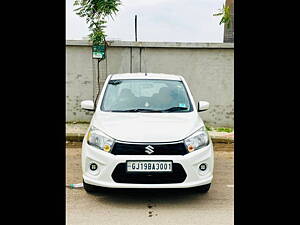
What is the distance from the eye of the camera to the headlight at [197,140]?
4.15 m

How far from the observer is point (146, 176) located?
3969 millimetres

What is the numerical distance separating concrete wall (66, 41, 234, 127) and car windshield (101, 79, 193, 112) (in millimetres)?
3331

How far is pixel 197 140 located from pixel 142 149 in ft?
2.25

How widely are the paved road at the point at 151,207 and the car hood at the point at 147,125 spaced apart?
2.05 ft

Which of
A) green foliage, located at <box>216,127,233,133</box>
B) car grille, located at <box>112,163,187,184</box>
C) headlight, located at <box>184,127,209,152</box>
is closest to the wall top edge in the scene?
green foliage, located at <box>216,127,233,133</box>

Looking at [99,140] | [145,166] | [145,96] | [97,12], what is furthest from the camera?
[97,12]

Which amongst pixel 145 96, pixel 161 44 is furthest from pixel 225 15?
pixel 145 96

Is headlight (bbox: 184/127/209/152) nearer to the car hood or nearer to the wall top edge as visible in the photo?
the car hood

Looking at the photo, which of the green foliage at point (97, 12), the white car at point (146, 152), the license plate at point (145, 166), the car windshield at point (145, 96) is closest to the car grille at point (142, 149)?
the white car at point (146, 152)

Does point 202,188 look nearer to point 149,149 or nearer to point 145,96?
point 149,149

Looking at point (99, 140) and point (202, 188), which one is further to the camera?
point (202, 188)

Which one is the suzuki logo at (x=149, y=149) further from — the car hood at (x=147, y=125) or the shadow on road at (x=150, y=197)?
the shadow on road at (x=150, y=197)
